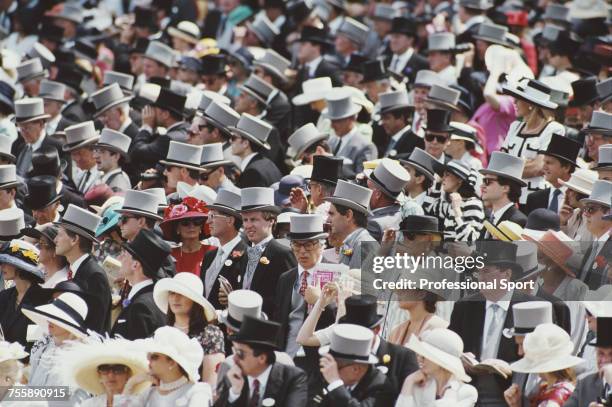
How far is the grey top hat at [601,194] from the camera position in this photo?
465 inches

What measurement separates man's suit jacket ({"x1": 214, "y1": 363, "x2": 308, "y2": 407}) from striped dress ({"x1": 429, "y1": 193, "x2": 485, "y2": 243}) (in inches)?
118

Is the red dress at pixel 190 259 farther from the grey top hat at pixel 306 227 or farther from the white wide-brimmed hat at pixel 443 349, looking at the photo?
the white wide-brimmed hat at pixel 443 349

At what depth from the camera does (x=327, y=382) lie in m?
9.77

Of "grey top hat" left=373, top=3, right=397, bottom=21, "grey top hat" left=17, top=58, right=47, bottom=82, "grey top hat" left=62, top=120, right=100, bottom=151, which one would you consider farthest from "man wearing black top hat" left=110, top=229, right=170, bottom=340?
"grey top hat" left=373, top=3, right=397, bottom=21

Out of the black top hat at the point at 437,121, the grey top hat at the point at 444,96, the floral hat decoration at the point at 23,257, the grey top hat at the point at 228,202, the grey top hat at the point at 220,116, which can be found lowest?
the grey top hat at the point at 220,116

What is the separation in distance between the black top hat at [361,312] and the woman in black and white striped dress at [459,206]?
89.2 inches

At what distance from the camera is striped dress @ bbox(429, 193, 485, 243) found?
492 inches

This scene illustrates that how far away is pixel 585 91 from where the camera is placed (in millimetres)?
15633

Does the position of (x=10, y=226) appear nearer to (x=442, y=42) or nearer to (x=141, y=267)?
(x=141, y=267)

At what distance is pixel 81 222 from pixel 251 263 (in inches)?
56.9

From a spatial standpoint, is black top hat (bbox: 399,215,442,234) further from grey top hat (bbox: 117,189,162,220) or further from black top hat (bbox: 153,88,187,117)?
black top hat (bbox: 153,88,187,117)

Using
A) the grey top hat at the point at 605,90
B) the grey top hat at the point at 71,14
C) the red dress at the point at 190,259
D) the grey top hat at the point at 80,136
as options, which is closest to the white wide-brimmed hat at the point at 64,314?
the red dress at the point at 190,259

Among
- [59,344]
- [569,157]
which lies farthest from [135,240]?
[569,157]

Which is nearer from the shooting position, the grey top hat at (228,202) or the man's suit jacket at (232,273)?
the man's suit jacket at (232,273)
